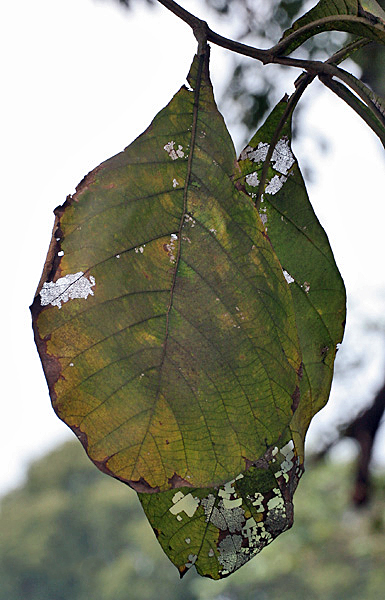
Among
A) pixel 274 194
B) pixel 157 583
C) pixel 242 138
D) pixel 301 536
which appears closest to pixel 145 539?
A: pixel 157 583

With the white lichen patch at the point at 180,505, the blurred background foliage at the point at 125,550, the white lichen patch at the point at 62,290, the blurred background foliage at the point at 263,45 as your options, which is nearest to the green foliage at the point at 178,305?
the white lichen patch at the point at 62,290

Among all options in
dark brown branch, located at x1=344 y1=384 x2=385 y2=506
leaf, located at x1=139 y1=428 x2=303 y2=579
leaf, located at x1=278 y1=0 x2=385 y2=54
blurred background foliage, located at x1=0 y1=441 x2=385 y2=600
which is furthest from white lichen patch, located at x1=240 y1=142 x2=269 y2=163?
blurred background foliage, located at x1=0 y1=441 x2=385 y2=600

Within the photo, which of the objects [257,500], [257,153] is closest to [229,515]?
[257,500]

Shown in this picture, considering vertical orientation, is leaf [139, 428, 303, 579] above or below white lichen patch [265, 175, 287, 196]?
below

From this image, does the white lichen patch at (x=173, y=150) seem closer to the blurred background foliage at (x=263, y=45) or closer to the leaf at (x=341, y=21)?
the leaf at (x=341, y=21)

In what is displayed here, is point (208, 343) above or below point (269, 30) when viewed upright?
below

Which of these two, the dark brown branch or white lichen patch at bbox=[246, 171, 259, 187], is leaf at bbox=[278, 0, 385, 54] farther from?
the dark brown branch

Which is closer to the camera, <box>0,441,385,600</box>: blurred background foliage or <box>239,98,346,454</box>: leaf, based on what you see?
<box>239,98,346,454</box>: leaf

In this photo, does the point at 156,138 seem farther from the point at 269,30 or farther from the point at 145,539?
the point at 145,539
